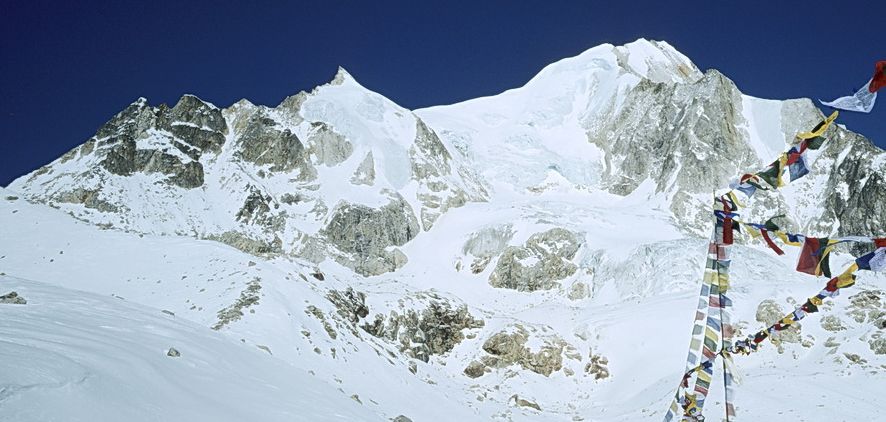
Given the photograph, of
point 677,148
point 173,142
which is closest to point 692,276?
point 677,148

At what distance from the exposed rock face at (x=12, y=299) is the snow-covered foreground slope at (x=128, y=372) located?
0.35 metres

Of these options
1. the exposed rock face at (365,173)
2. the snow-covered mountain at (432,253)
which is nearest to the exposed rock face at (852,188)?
the snow-covered mountain at (432,253)

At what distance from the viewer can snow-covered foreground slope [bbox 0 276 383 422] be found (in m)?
7.19

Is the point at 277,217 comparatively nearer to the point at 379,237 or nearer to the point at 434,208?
the point at 379,237

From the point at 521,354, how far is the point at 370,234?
46.9 metres

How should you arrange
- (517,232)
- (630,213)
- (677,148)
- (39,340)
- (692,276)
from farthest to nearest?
(677,148)
(630,213)
(517,232)
(692,276)
(39,340)

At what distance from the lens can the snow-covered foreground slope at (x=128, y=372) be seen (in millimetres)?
7188

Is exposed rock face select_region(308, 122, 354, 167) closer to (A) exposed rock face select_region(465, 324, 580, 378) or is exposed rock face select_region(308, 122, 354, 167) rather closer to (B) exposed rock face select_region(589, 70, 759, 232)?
(B) exposed rock face select_region(589, 70, 759, 232)

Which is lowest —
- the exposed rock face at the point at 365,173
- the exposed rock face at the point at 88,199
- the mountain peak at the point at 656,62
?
the exposed rock face at the point at 88,199

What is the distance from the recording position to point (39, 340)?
8.93 metres

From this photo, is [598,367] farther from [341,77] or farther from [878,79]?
[341,77]

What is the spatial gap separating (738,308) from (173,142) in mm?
81697

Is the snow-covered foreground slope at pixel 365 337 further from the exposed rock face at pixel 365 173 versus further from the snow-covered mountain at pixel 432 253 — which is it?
the exposed rock face at pixel 365 173

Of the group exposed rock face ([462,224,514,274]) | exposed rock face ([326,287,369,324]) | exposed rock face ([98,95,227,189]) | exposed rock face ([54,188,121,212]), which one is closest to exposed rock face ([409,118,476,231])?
exposed rock face ([462,224,514,274])
